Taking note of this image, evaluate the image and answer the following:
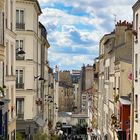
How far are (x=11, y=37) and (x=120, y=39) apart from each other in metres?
21.0

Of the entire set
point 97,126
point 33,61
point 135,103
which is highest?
point 33,61

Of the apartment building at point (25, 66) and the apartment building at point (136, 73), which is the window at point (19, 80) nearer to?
→ the apartment building at point (25, 66)

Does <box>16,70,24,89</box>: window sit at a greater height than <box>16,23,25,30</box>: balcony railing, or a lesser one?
lesser

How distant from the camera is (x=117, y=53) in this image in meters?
50.3

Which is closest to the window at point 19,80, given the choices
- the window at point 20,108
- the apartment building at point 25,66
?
the apartment building at point 25,66

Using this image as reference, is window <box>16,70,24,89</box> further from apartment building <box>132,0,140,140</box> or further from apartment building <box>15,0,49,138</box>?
apartment building <box>132,0,140,140</box>

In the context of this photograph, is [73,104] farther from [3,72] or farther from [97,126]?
[3,72]

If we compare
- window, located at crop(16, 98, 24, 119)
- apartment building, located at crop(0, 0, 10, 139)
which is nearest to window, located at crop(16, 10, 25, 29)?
window, located at crop(16, 98, 24, 119)

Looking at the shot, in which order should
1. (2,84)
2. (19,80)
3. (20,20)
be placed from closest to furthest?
(2,84), (20,20), (19,80)

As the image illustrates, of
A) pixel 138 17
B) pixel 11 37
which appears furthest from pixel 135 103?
pixel 11 37

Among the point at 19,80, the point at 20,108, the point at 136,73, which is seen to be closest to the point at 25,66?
the point at 19,80

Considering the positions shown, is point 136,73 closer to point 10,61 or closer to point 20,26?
point 10,61

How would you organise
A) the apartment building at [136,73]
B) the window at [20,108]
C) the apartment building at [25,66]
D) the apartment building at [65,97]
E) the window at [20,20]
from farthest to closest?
the apartment building at [65,97], the window at [20,108], the apartment building at [25,66], the window at [20,20], the apartment building at [136,73]

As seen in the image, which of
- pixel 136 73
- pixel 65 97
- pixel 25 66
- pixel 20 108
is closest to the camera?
pixel 136 73
